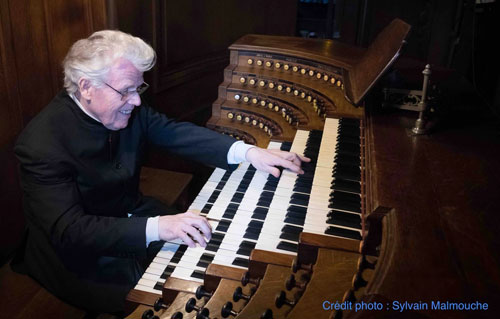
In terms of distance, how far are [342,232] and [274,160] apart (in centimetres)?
65

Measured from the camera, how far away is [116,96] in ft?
6.67

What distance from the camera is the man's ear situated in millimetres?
1987

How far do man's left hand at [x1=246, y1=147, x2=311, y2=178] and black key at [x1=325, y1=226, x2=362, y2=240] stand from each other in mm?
547

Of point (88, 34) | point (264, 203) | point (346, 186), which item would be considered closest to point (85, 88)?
point (264, 203)

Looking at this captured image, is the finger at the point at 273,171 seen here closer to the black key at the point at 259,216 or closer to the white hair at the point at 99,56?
the black key at the point at 259,216

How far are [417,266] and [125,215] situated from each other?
1.66 m

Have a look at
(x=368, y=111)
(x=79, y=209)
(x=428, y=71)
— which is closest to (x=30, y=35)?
(x=79, y=209)

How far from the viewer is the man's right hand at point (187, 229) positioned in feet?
5.72

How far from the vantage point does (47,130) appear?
6.41ft

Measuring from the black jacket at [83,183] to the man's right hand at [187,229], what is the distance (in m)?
0.12

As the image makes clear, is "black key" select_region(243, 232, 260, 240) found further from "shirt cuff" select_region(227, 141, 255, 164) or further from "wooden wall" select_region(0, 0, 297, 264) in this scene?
"wooden wall" select_region(0, 0, 297, 264)

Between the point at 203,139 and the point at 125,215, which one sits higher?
the point at 203,139

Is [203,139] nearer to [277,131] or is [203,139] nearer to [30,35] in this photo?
[277,131]

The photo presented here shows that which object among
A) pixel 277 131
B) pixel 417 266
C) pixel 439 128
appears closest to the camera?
pixel 417 266
